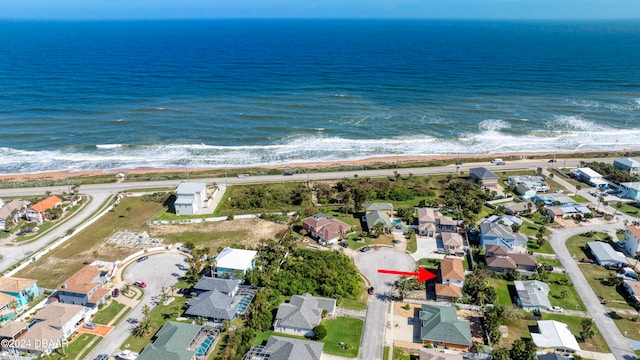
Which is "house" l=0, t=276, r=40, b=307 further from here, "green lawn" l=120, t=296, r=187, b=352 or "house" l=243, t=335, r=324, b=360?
Answer: "house" l=243, t=335, r=324, b=360

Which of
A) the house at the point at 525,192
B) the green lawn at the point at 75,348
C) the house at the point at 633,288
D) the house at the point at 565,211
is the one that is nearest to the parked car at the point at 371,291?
the house at the point at 633,288

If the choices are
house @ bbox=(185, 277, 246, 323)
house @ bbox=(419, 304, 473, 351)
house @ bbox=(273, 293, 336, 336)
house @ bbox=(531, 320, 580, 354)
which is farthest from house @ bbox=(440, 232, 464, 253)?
house @ bbox=(185, 277, 246, 323)

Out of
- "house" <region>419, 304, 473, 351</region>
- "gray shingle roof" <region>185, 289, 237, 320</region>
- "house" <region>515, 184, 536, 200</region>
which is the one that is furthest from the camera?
"house" <region>515, 184, 536, 200</region>

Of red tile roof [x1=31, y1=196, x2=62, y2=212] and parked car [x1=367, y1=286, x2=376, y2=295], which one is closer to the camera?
parked car [x1=367, y1=286, x2=376, y2=295]

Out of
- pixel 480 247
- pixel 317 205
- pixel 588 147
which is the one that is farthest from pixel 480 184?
pixel 588 147

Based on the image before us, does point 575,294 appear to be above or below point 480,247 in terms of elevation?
below

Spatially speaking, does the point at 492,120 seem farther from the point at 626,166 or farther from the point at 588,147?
the point at 626,166

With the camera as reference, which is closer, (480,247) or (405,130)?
(480,247)
